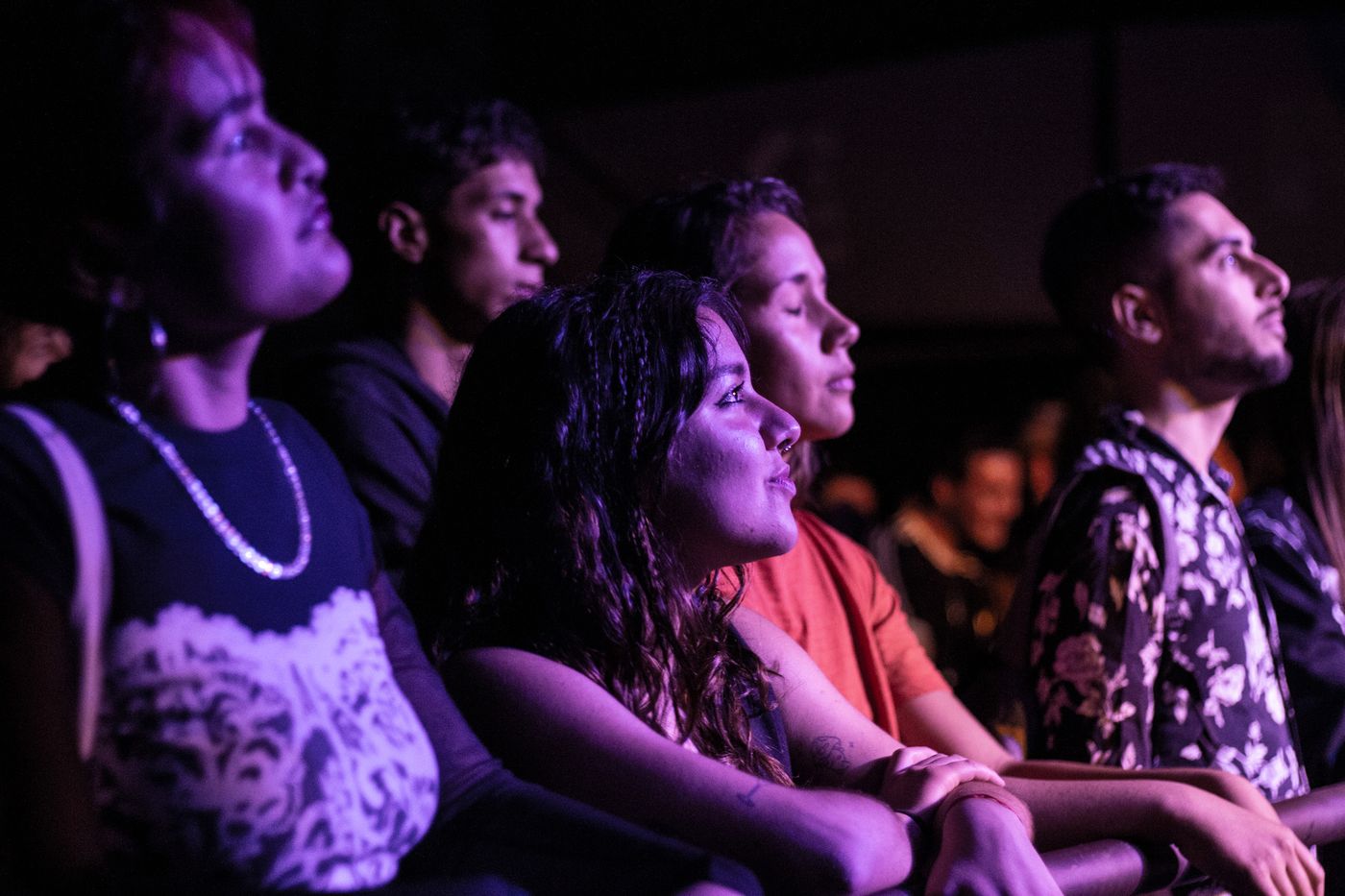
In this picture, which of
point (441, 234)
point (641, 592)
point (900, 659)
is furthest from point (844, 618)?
point (441, 234)

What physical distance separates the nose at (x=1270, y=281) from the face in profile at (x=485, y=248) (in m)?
1.55

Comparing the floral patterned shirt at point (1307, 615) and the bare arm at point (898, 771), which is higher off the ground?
the floral patterned shirt at point (1307, 615)

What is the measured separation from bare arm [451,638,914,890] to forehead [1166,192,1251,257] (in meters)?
1.76

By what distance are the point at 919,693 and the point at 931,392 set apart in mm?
6813

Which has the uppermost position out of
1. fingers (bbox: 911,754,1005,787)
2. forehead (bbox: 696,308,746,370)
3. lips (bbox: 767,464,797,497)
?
forehead (bbox: 696,308,746,370)

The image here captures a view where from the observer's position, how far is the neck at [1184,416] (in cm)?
276

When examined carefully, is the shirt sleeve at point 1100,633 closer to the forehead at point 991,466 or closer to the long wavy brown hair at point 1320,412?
the long wavy brown hair at point 1320,412

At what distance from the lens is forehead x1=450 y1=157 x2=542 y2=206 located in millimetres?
3066

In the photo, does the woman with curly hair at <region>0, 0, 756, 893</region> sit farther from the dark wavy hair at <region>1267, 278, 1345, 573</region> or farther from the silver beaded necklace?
the dark wavy hair at <region>1267, 278, 1345, 573</region>

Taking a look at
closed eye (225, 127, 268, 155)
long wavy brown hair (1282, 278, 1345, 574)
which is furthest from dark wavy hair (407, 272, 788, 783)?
long wavy brown hair (1282, 278, 1345, 574)

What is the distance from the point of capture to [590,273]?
200 cm

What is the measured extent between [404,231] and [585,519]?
161cm

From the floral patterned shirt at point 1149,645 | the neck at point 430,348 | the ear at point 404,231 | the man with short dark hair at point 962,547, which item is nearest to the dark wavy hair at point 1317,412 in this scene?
the floral patterned shirt at point 1149,645

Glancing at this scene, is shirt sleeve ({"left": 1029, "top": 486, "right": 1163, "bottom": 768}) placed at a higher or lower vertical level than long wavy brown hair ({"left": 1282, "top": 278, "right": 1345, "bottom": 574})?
lower
